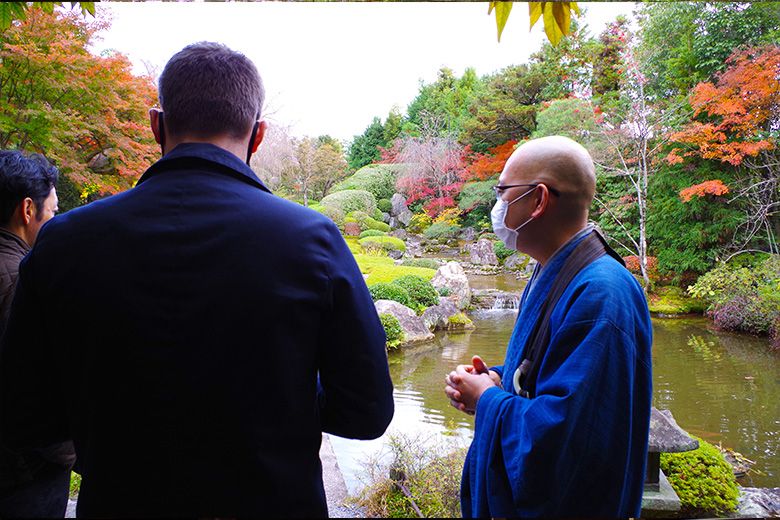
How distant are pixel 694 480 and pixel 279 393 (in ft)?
8.21

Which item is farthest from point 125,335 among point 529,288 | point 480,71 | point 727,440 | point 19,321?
point 727,440

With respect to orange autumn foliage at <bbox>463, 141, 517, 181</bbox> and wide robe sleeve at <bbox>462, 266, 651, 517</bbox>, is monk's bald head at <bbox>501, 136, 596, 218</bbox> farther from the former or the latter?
orange autumn foliage at <bbox>463, 141, 517, 181</bbox>

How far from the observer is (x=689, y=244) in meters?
3.52

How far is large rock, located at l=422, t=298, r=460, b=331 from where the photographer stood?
4.75m

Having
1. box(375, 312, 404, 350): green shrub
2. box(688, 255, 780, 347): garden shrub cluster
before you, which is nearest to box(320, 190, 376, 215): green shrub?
box(375, 312, 404, 350): green shrub

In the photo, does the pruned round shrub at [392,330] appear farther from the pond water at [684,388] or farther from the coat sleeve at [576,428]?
the coat sleeve at [576,428]

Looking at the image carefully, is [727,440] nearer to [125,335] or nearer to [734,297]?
[734,297]

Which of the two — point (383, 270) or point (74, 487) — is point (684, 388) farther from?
point (74, 487)

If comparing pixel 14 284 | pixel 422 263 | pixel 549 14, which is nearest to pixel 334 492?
pixel 14 284

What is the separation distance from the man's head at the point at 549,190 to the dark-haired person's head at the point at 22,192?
1.15m

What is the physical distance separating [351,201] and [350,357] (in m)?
2.60

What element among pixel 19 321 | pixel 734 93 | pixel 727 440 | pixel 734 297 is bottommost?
pixel 727 440

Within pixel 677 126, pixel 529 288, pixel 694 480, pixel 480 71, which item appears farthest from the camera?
pixel 677 126

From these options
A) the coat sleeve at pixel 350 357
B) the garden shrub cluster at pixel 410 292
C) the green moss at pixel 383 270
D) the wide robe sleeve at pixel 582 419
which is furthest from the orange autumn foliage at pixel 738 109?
the coat sleeve at pixel 350 357
